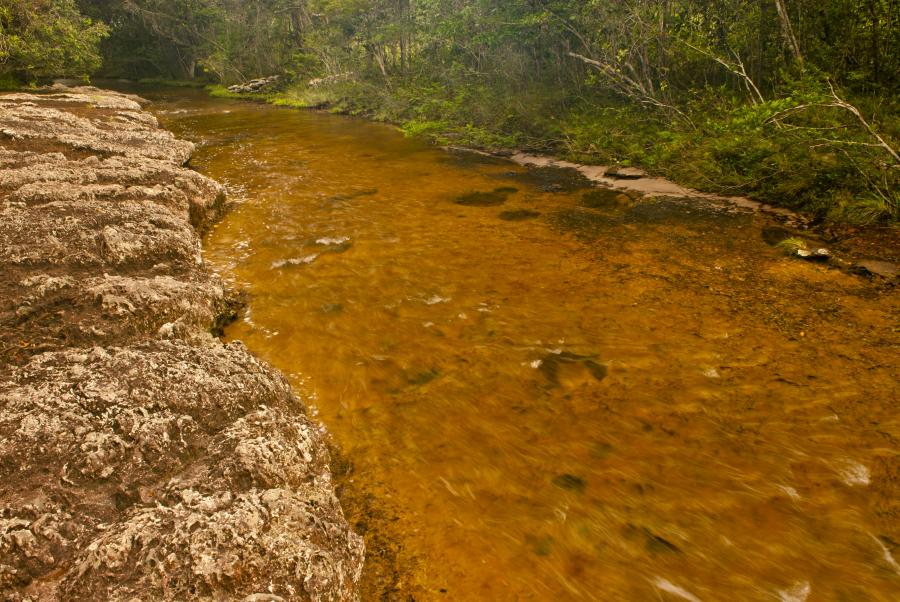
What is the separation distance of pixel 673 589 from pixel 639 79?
40.6 feet

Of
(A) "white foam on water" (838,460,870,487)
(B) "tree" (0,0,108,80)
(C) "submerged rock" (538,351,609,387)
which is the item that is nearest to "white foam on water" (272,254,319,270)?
(C) "submerged rock" (538,351,609,387)

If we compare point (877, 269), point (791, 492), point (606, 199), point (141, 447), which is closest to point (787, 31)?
point (606, 199)

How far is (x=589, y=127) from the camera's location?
12.0 meters

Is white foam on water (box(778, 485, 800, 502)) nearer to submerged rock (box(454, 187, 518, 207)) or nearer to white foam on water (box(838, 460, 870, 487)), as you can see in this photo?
white foam on water (box(838, 460, 870, 487))

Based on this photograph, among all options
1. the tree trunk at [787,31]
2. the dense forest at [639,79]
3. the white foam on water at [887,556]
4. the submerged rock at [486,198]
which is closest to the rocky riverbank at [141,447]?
the white foam on water at [887,556]

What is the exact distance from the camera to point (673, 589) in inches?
93.7

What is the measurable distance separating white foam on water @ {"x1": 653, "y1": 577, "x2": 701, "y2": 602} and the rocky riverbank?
1569 mm

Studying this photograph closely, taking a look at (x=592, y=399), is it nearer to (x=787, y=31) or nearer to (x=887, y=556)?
(x=887, y=556)

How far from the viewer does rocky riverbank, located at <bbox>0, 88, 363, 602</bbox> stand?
5.84 ft

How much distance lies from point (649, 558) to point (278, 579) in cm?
191

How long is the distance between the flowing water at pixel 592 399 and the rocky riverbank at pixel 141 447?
0.55 m

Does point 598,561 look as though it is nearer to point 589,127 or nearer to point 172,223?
point 172,223

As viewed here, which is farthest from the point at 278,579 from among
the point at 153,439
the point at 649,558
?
the point at 649,558

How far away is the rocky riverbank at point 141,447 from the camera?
1781mm
